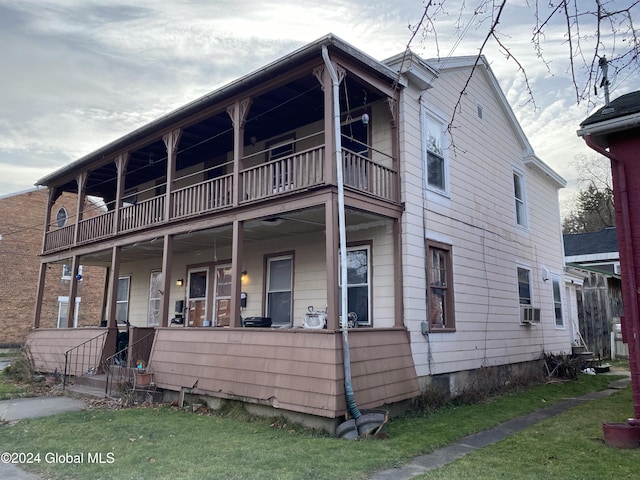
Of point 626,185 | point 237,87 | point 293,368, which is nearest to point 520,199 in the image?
point 626,185

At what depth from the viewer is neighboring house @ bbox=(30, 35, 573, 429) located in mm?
7969

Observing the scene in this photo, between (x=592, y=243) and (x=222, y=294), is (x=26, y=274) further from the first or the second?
(x=592, y=243)

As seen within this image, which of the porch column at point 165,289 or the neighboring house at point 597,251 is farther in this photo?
the neighboring house at point 597,251

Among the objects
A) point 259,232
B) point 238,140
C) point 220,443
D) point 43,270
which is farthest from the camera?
point 43,270

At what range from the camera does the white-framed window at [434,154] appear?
10.3 metres

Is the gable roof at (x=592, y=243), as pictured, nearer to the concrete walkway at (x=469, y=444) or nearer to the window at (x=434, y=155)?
the window at (x=434, y=155)

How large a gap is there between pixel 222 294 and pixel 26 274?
57.2 ft

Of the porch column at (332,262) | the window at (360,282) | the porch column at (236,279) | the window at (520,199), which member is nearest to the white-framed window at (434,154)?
the window at (360,282)

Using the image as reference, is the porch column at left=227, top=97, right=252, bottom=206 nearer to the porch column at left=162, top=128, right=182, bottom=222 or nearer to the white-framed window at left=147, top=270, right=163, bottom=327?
the porch column at left=162, top=128, right=182, bottom=222

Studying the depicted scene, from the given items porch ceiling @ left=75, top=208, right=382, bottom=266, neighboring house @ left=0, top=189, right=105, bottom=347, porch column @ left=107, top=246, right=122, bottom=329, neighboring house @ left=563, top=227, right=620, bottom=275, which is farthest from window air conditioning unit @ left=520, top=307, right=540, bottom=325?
neighboring house @ left=0, top=189, right=105, bottom=347

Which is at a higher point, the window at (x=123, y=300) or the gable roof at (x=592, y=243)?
the gable roof at (x=592, y=243)

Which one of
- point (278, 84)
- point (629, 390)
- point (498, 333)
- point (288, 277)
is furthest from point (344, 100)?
point (629, 390)

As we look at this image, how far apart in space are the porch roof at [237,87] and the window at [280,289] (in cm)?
395

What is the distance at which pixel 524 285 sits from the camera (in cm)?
1370
